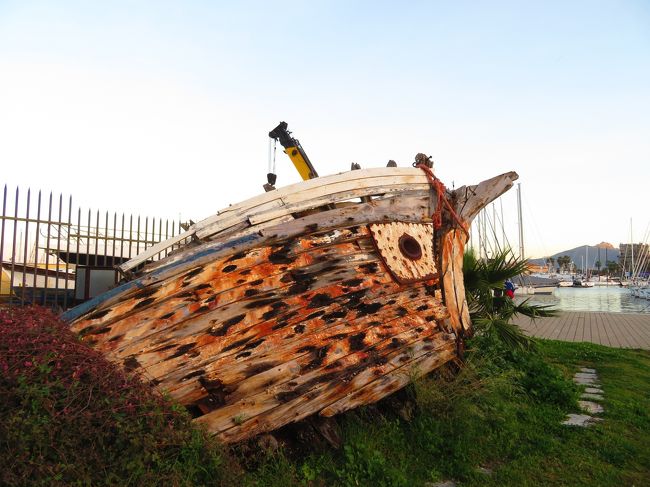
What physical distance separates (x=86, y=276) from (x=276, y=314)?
203 inches

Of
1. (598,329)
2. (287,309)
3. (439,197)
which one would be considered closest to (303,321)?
(287,309)

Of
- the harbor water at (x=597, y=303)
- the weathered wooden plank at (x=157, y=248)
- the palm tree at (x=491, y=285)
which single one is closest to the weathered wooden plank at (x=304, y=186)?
the weathered wooden plank at (x=157, y=248)

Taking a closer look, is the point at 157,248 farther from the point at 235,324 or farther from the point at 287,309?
the point at 287,309

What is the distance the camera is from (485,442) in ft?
12.2

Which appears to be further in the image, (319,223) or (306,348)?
(319,223)

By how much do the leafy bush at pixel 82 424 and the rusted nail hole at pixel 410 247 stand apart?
91.3 inches

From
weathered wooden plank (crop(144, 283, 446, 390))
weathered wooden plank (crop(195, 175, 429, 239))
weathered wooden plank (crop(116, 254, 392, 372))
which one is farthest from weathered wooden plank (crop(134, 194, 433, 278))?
weathered wooden plank (crop(144, 283, 446, 390))

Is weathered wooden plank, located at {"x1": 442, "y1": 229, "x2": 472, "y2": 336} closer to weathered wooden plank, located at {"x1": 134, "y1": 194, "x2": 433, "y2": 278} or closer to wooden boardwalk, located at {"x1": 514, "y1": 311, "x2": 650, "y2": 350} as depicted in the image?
weathered wooden plank, located at {"x1": 134, "y1": 194, "x2": 433, "y2": 278}

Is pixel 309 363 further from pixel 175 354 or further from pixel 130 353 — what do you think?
pixel 130 353

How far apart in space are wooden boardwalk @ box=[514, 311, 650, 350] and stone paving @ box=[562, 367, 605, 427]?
247 centimetres

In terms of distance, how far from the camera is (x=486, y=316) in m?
5.95

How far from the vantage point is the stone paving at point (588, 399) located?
449 cm

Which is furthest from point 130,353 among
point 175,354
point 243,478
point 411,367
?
point 411,367

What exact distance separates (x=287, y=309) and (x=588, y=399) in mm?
4424
